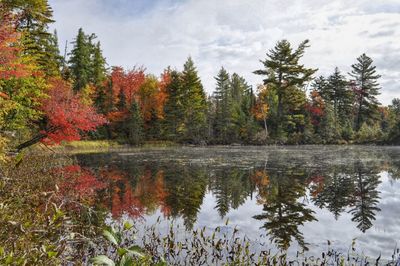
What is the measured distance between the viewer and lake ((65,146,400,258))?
7492 millimetres

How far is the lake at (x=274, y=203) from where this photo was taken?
749cm

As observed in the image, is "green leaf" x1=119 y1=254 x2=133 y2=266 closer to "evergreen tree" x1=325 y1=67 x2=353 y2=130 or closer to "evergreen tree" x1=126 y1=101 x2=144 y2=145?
"evergreen tree" x1=126 y1=101 x2=144 y2=145

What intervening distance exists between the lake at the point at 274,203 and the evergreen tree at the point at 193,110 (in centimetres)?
3211

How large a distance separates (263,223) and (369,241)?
245 centimetres

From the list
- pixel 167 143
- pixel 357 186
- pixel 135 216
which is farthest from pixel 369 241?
pixel 167 143

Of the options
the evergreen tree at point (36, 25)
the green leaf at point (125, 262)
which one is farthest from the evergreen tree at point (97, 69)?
the green leaf at point (125, 262)

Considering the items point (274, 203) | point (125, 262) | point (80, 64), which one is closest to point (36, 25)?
point (80, 64)

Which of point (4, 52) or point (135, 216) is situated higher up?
point (4, 52)

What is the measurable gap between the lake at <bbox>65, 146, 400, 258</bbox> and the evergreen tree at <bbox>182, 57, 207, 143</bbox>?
3211cm

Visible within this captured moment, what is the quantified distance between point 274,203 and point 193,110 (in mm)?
40510

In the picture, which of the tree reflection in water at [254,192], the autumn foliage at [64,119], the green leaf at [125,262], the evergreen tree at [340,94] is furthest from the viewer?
the evergreen tree at [340,94]

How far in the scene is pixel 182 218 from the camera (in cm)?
908

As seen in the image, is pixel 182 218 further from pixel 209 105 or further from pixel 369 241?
pixel 209 105

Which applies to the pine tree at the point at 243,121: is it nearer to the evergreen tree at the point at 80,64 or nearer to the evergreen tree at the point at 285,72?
the evergreen tree at the point at 285,72
